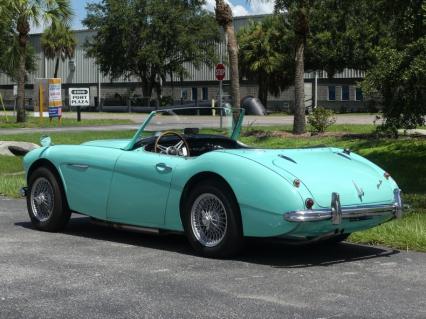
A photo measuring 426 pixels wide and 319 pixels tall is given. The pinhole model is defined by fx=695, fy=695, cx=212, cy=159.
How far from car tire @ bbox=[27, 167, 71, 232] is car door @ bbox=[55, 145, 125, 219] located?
0.39 ft

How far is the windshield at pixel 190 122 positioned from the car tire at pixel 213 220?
2.98ft

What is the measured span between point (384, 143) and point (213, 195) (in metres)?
11.9

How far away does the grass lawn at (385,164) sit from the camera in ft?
23.5

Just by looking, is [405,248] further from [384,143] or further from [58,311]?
[384,143]

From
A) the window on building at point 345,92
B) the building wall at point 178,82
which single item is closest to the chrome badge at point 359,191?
the building wall at point 178,82

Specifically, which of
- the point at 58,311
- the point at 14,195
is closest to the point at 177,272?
the point at 58,311

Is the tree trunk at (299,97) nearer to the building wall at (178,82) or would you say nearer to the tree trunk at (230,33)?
the tree trunk at (230,33)

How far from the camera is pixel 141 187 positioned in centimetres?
680

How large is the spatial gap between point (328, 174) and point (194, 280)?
1.53 metres

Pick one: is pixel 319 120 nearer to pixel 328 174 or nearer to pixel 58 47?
pixel 328 174

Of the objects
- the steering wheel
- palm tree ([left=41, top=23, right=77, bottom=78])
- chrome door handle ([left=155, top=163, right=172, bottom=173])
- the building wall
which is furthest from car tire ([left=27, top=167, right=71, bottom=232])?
palm tree ([left=41, top=23, right=77, bottom=78])

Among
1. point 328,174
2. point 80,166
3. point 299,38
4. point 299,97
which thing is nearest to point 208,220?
point 328,174

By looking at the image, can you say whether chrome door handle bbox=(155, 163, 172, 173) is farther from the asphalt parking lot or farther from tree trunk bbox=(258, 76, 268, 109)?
tree trunk bbox=(258, 76, 268, 109)

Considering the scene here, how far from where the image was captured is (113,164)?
7.08 metres
